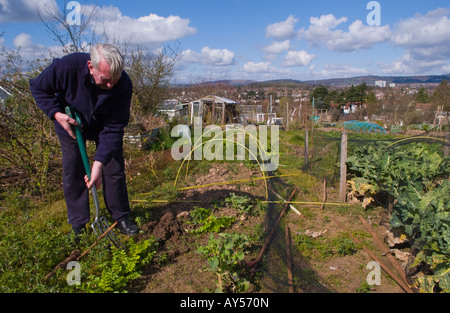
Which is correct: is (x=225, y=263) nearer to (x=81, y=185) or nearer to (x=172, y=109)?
(x=81, y=185)

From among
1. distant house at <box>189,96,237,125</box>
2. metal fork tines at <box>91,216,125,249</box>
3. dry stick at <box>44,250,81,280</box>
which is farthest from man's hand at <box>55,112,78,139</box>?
distant house at <box>189,96,237,125</box>

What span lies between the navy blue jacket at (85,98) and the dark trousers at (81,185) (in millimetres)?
189

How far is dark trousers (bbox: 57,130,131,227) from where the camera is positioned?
2.93 metres

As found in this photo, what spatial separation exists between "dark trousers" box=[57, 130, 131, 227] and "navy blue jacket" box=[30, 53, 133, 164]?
0.62 ft

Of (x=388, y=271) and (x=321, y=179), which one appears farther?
(x=321, y=179)

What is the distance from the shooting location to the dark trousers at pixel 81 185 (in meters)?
2.93

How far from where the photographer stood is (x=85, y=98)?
280 centimetres

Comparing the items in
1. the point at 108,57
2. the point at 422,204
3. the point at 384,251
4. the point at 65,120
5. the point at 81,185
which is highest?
the point at 108,57

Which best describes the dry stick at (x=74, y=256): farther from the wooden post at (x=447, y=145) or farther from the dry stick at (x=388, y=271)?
the wooden post at (x=447, y=145)

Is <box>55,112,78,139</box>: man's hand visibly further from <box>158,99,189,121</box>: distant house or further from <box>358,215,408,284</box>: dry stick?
<box>158,99,189,121</box>: distant house

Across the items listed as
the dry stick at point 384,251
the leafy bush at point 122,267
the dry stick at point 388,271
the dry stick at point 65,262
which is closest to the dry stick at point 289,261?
the dry stick at point 388,271

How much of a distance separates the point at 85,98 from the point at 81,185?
2.85 feet

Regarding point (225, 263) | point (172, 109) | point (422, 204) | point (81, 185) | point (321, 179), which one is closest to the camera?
point (225, 263)

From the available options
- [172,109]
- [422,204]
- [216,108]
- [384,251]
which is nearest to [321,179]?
[384,251]
